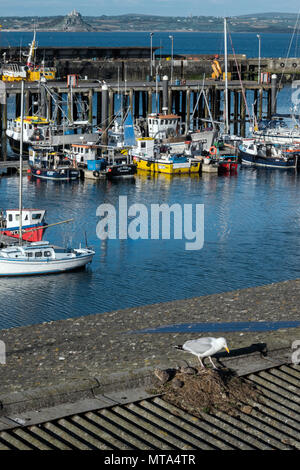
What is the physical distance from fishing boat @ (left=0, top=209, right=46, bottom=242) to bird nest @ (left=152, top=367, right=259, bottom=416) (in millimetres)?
19291

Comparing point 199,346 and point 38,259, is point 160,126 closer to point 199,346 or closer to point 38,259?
point 38,259

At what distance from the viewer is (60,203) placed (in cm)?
4438

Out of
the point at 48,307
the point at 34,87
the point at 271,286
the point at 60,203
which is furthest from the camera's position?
the point at 34,87

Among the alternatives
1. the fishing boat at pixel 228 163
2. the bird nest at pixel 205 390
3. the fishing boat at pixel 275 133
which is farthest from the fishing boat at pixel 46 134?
the bird nest at pixel 205 390

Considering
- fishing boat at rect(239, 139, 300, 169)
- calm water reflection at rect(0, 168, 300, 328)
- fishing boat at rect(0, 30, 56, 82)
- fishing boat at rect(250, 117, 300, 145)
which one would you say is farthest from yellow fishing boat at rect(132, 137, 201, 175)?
fishing boat at rect(0, 30, 56, 82)

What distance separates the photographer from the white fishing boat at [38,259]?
30.7 m

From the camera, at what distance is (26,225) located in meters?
34.5

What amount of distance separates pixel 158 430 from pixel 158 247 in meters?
21.2

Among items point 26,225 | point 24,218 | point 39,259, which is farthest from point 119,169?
point 39,259

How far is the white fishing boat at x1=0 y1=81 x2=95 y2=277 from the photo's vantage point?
30.7m

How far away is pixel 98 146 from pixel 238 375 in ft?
130

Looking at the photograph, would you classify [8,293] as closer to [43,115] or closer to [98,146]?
[98,146]

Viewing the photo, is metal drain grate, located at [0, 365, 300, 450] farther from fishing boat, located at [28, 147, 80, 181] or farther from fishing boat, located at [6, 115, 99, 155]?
fishing boat, located at [6, 115, 99, 155]
